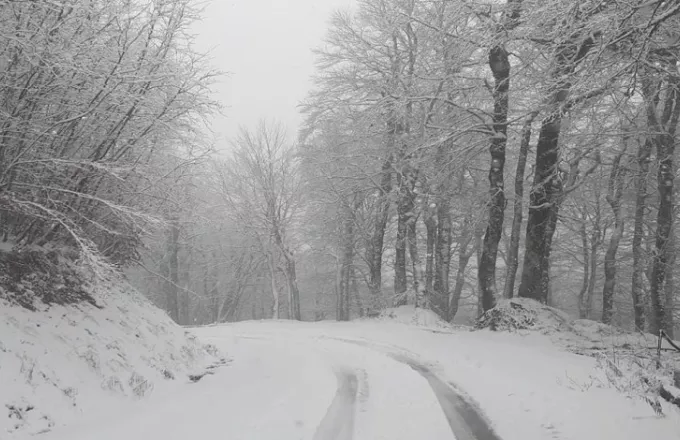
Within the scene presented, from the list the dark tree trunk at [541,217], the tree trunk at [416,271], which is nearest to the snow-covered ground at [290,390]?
the dark tree trunk at [541,217]

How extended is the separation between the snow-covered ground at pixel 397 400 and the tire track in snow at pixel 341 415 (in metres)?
0.01

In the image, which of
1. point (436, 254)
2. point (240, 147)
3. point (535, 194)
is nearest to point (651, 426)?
point (535, 194)

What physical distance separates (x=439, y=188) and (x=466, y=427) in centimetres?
1395

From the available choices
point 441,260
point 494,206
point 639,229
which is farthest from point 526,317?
point 441,260

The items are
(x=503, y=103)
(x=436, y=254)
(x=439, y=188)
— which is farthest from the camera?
(x=436, y=254)

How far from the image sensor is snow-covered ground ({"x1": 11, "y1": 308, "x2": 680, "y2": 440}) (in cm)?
505

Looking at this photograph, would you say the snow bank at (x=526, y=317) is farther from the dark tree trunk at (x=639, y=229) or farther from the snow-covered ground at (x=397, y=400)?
the dark tree trunk at (x=639, y=229)

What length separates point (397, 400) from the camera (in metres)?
6.40

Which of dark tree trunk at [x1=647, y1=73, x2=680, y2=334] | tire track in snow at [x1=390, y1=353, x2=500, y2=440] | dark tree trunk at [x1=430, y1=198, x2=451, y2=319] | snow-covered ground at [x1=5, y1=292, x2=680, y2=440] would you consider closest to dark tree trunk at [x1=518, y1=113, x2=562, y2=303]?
snow-covered ground at [x1=5, y1=292, x2=680, y2=440]

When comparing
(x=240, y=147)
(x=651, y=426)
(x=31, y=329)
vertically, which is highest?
(x=240, y=147)

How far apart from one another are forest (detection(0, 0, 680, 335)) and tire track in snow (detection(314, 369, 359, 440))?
3461 mm

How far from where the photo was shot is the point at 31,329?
20.5 ft

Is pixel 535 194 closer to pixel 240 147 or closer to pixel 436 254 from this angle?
pixel 436 254

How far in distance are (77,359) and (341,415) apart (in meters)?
3.74
